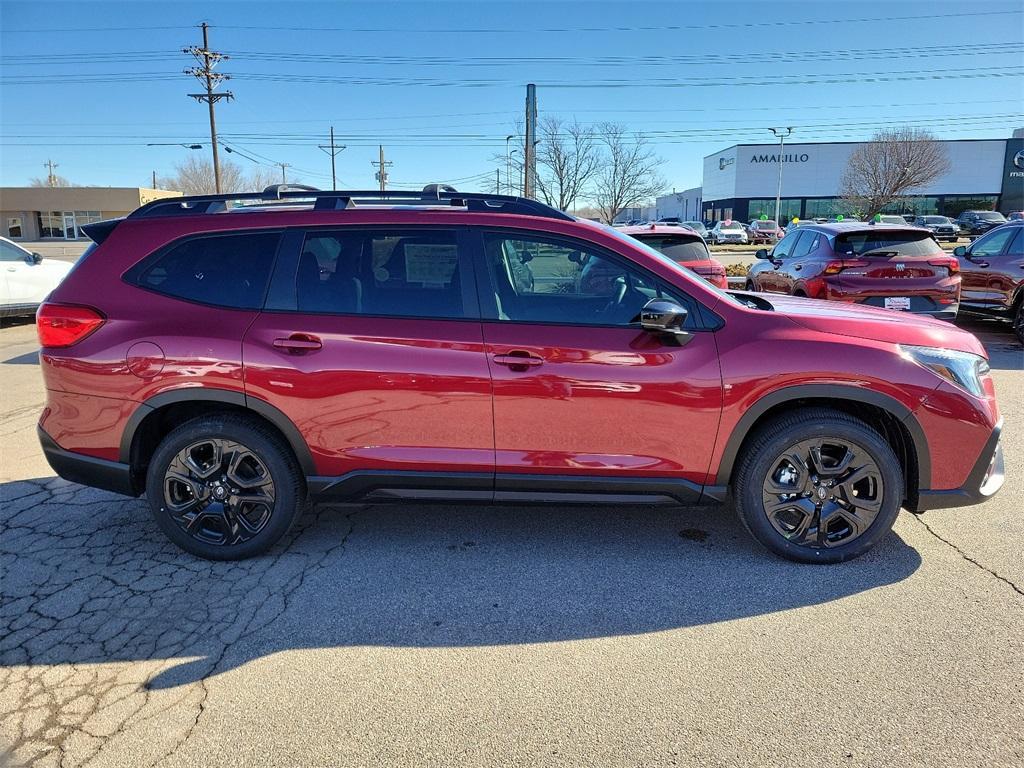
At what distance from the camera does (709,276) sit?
8.34 meters

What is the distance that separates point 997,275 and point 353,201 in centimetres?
1025

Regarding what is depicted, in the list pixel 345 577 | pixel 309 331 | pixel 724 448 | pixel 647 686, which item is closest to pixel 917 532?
pixel 724 448

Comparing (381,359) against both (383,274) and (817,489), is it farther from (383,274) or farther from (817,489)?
(817,489)

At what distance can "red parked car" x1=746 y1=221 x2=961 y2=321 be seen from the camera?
8.50 meters

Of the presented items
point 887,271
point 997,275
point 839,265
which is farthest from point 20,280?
point 997,275

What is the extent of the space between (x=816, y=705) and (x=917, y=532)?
1.92 metres

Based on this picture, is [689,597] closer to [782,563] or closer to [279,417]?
[782,563]

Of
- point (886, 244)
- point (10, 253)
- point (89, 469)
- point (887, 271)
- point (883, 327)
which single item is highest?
point (10, 253)

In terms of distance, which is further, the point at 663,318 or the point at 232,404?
the point at 232,404

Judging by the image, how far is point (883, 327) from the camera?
3.48m

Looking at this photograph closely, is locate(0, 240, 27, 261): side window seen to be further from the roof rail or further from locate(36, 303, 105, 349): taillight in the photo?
locate(36, 303, 105, 349): taillight

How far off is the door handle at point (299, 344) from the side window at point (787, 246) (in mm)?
8739

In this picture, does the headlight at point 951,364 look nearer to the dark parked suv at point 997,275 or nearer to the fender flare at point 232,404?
the fender flare at point 232,404

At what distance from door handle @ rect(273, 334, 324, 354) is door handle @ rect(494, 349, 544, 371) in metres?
0.91
